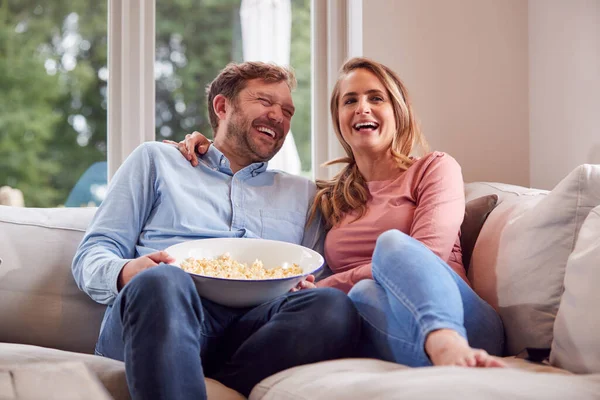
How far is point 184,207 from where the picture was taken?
1979 mm

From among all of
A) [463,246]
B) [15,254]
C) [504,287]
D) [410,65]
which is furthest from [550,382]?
[410,65]

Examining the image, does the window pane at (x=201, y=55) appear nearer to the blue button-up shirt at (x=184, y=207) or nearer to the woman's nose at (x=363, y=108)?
the blue button-up shirt at (x=184, y=207)

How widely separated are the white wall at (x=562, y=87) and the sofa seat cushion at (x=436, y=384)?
50.2 inches

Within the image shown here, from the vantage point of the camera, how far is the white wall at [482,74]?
105 inches

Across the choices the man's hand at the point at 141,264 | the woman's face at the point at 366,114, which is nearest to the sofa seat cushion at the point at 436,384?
the man's hand at the point at 141,264

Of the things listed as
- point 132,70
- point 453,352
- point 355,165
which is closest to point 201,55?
point 132,70

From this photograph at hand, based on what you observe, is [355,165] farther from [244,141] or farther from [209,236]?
[209,236]

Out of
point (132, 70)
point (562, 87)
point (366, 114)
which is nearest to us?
point (366, 114)

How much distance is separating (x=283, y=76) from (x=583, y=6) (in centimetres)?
107

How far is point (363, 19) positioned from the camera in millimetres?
2658

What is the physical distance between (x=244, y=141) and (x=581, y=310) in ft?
3.82

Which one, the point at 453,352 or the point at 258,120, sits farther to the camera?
the point at 258,120

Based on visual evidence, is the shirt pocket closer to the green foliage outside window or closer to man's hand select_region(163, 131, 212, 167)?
man's hand select_region(163, 131, 212, 167)

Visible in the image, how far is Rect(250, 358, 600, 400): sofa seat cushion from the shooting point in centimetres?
105
